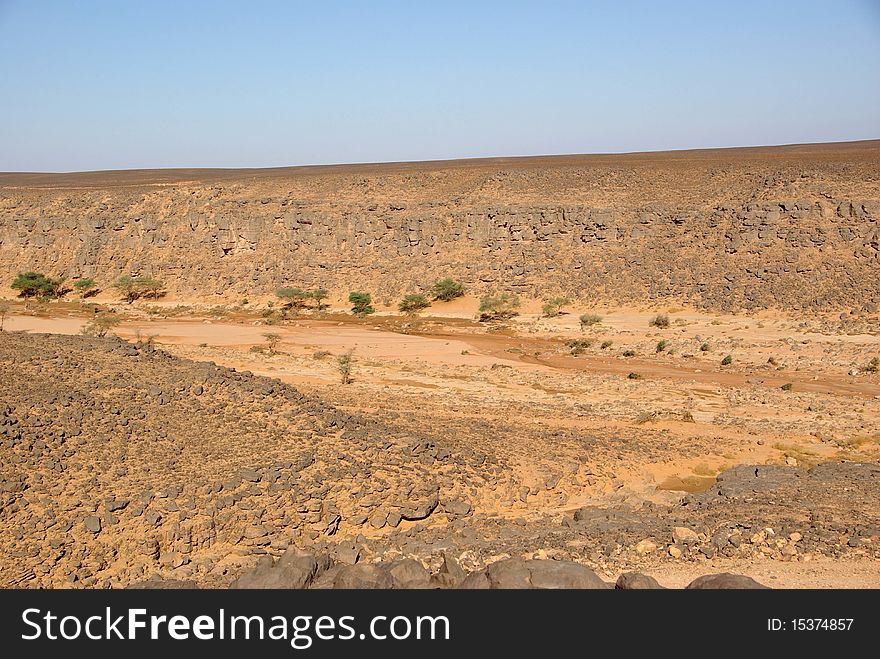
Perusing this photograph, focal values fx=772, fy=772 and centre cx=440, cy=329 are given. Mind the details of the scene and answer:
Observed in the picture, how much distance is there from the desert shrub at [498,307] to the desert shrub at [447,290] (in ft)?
5.61

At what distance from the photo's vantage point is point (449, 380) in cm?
2202

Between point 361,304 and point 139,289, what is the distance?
41.8ft

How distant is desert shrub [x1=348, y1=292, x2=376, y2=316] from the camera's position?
37.4m

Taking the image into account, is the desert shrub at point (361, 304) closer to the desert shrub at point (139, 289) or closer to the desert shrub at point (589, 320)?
the desert shrub at point (589, 320)

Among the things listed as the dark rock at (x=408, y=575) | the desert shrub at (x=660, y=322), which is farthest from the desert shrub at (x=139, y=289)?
the dark rock at (x=408, y=575)

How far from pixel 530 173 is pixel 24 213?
102 ft

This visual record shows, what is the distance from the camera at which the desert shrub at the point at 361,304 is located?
123ft

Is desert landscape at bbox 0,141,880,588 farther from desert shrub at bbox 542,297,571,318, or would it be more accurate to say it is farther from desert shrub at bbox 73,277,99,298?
desert shrub at bbox 73,277,99,298

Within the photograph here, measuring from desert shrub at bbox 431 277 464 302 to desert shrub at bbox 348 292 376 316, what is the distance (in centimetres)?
319

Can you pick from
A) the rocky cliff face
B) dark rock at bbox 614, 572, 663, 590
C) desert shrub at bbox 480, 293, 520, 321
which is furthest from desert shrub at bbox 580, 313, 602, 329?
dark rock at bbox 614, 572, 663, 590

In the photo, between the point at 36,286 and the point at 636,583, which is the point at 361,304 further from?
the point at 636,583
